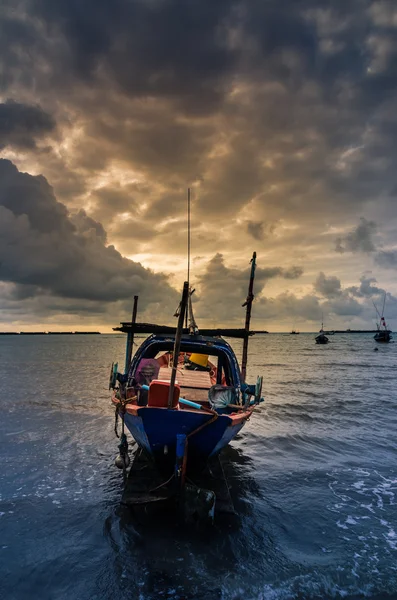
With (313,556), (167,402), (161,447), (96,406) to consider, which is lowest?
(96,406)

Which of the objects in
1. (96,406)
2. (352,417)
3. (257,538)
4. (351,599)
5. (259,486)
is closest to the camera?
(351,599)

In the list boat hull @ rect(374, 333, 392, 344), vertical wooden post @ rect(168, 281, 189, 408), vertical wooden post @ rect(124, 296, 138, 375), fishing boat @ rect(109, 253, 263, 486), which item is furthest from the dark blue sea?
boat hull @ rect(374, 333, 392, 344)

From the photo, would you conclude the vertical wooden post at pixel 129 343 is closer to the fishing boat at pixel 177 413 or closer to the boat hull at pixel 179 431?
the fishing boat at pixel 177 413

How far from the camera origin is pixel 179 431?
7.34 m

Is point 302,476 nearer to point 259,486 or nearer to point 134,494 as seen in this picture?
point 259,486

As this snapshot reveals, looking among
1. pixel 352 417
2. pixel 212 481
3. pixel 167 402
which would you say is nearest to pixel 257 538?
pixel 212 481

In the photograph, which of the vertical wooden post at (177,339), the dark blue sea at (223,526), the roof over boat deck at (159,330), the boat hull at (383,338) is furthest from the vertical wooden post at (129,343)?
the boat hull at (383,338)

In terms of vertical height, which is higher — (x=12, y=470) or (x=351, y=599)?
(x=351, y=599)

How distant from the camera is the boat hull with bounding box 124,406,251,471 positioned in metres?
7.22

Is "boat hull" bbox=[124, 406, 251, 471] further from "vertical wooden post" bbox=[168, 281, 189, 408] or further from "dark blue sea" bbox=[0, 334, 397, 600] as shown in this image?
"dark blue sea" bbox=[0, 334, 397, 600]

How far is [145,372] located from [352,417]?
478 inches

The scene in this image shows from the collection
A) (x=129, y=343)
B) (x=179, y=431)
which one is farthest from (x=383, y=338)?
(x=179, y=431)

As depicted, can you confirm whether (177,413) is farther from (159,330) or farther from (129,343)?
(129,343)

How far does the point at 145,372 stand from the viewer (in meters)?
11.4
